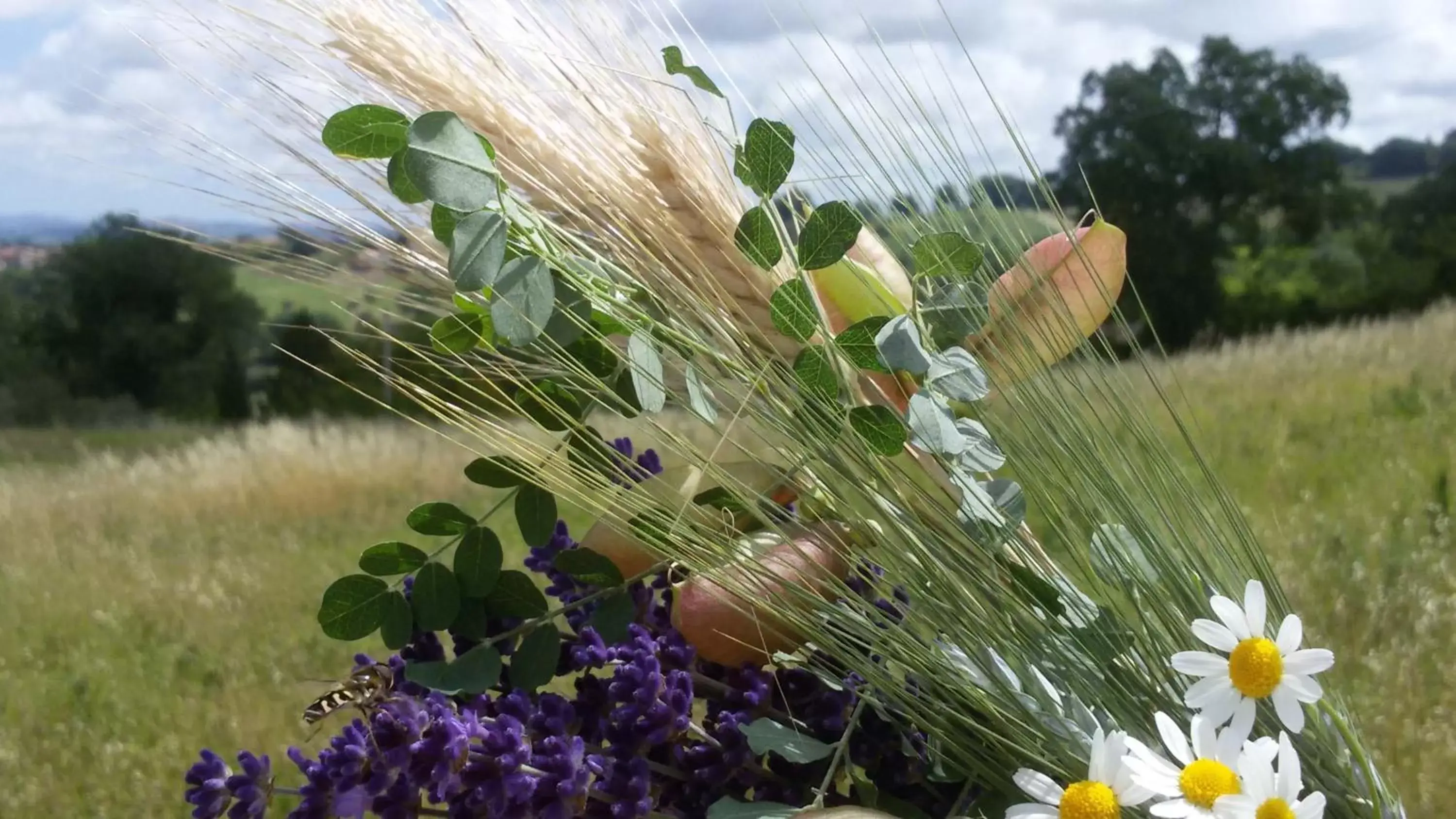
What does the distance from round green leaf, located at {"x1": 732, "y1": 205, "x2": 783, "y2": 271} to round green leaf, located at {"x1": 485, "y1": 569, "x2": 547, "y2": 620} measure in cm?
28

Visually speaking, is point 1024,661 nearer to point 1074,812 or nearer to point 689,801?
point 1074,812

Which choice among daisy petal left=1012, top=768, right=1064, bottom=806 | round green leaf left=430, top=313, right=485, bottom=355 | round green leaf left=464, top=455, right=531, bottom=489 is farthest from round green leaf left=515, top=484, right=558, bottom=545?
daisy petal left=1012, top=768, right=1064, bottom=806

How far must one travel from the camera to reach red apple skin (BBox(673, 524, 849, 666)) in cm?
61

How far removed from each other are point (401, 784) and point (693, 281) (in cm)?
32

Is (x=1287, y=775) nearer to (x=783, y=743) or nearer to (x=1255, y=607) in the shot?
(x=1255, y=607)

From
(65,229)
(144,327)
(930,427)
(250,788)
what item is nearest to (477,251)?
(930,427)

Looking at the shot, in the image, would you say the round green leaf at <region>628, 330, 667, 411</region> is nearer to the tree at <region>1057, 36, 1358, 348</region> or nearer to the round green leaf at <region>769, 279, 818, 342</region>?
the round green leaf at <region>769, 279, 818, 342</region>

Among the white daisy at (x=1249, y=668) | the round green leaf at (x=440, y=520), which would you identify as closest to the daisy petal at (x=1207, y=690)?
the white daisy at (x=1249, y=668)

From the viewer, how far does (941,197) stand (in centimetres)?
66

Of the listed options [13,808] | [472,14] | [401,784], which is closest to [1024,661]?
[401,784]

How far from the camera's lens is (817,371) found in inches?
23.7

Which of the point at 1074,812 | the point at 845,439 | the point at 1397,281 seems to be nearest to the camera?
the point at 1074,812

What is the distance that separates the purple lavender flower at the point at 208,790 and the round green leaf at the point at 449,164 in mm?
365

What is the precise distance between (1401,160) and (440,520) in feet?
68.0
